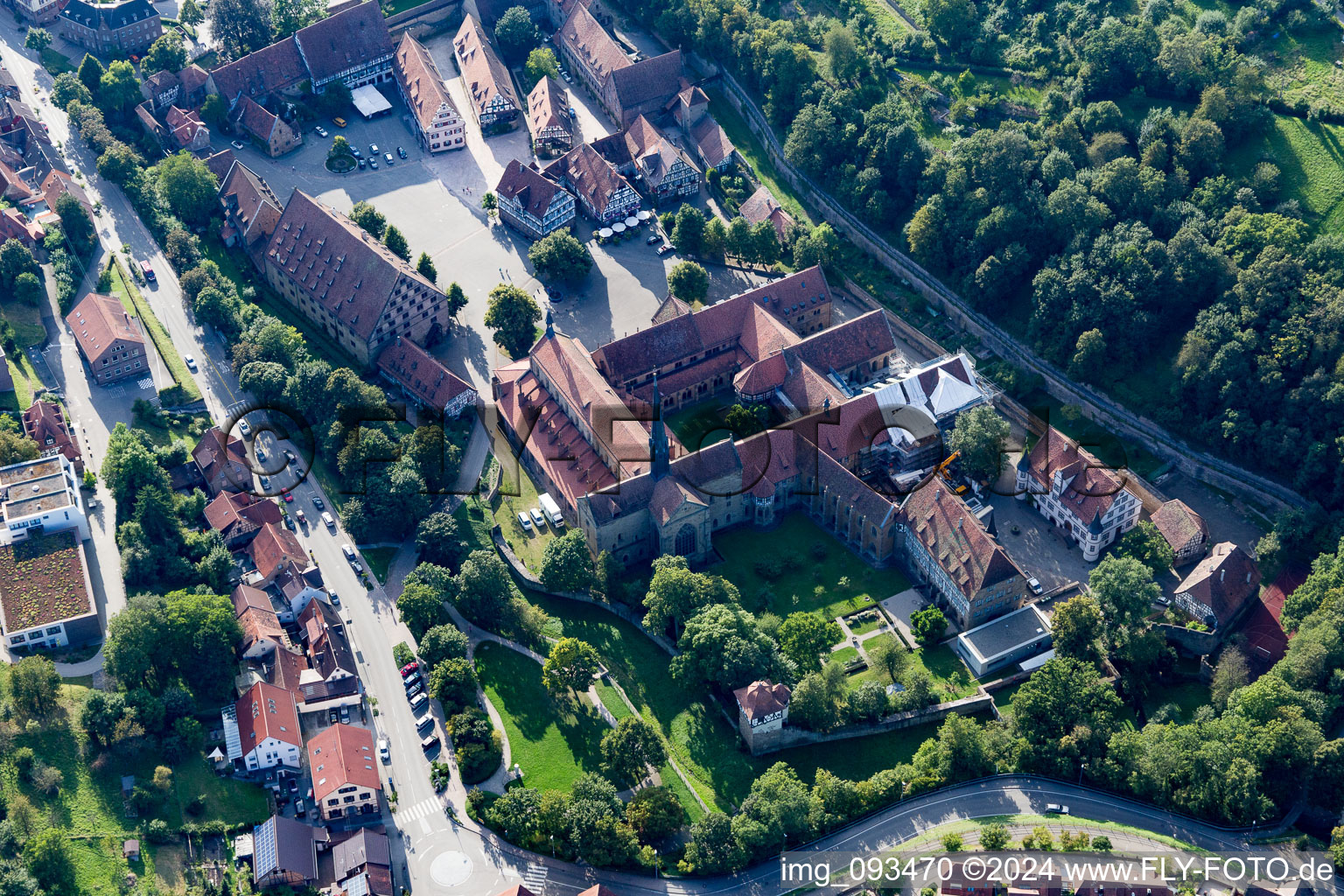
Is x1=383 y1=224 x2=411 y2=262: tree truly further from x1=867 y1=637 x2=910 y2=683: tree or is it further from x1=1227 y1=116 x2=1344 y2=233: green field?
x1=1227 y1=116 x2=1344 y2=233: green field

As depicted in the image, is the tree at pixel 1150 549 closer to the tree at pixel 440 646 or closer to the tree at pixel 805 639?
the tree at pixel 805 639

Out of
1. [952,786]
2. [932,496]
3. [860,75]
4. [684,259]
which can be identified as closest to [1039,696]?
[952,786]

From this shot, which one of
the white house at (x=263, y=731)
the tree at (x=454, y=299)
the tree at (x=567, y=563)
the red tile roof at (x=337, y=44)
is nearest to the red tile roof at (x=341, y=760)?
the white house at (x=263, y=731)

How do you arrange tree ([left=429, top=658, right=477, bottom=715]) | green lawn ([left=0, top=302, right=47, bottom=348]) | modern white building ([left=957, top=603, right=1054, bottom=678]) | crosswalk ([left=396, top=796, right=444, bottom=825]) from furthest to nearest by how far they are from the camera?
green lawn ([left=0, top=302, right=47, bottom=348]) → modern white building ([left=957, top=603, right=1054, bottom=678]) → tree ([left=429, top=658, right=477, bottom=715]) → crosswalk ([left=396, top=796, right=444, bottom=825])

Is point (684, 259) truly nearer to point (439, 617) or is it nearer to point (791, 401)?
point (791, 401)

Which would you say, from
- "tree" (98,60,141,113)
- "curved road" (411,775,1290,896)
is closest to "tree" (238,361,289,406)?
"curved road" (411,775,1290,896)

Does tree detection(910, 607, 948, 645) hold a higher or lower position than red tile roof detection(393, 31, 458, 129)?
lower
